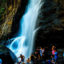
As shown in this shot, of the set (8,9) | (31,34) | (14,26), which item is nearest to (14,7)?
(8,9)

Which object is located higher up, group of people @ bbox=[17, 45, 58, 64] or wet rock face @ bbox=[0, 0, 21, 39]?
wet rock face @ bbox=[0, 0, 21, 39]

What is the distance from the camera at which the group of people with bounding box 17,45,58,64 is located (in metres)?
→ 8.05

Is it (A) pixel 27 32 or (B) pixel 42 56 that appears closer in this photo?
(B) pixel 42 56

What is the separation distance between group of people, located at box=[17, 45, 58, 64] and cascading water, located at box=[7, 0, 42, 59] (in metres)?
0.26

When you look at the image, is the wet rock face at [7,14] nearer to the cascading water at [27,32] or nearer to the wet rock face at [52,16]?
the cascading water at [27,32]

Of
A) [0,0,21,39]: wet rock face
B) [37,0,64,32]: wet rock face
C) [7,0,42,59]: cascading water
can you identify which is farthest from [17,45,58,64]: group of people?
[0,0,21,39]: wet rock face

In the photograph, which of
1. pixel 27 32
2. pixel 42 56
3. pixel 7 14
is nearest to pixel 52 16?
pixel 27 32

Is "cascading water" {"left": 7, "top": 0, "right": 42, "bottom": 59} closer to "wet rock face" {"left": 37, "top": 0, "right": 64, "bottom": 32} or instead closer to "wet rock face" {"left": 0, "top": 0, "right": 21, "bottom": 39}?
"wet rock face" {"left": 37, "top": 0, "right": 64, "bottom": 32}

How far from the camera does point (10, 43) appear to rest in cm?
882

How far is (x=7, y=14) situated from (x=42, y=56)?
2.82 metres

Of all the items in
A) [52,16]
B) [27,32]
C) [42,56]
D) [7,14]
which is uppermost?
[7,14]

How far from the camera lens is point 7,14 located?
9.41 meters

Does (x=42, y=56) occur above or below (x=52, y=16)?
below

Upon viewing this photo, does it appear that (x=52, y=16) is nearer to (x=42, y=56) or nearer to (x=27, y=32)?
(x=27, y=32)
